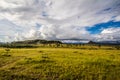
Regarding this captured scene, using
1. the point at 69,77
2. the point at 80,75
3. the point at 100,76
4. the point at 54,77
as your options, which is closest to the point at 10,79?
the point at 54,77

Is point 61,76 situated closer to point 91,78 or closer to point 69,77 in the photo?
point 69,77

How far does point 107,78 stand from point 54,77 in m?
8.17

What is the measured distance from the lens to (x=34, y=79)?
2064 cm

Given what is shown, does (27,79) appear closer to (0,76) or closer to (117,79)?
(0,76)

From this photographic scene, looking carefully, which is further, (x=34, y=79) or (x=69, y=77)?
(x=69, y=77)

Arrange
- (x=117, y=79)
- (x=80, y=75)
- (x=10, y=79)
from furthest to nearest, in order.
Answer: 1. (x=80, y=75)
2. (x=117, y=79)
3. (x=10, y=79)

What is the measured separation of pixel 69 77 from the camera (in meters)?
22.0

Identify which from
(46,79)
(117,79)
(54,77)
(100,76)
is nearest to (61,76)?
(54,77)

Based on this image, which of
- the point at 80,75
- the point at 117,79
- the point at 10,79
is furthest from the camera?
the point at 80,75

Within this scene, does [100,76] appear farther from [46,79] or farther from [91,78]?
[46,79]

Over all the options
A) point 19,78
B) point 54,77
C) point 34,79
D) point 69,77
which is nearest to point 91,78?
point 69,77

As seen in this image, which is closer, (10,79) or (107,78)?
(10,79)

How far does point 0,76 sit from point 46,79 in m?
6.73

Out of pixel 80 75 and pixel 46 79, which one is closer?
pixel 46 79
